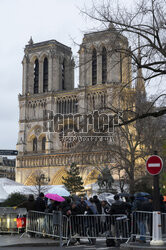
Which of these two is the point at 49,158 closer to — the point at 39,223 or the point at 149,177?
the point at 149,177

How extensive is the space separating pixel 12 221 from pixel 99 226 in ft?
12.9

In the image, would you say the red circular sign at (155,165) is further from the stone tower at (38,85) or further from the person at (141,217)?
the stone tower at (38,85)

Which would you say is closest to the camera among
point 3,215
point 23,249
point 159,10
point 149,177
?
point 23,249

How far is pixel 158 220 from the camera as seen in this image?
9.71 metres

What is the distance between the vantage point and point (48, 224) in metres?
12.7

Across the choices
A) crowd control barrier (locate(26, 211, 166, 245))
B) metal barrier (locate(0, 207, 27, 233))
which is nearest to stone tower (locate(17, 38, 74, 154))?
metal barrier (locate(0, 207, 27, 233))

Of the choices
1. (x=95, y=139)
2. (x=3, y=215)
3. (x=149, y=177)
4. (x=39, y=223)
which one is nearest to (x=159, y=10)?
(x=95, y=139)

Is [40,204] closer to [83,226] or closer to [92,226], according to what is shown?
[83,226]

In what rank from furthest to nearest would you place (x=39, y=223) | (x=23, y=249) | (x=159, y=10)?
(x=39, y=223), (x=159, y=10), (x=23, y=249)

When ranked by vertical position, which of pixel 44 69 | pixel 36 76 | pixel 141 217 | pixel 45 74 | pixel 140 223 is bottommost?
pixel 140 223

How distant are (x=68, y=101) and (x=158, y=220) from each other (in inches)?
1871

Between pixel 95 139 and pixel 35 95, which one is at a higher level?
pixel 35 95

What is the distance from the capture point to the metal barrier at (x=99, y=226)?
11438 mm

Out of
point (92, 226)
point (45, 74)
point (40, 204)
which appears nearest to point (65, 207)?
point (92, 226)
